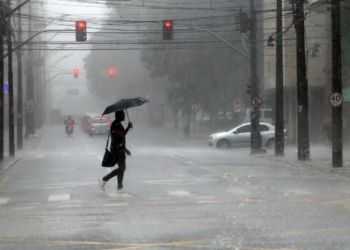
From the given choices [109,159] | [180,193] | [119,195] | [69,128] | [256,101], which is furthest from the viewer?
[69,128]

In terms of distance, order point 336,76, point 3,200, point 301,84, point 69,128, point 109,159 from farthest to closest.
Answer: point 69,128 < point 301,84 < point 336,76 < point 109,159 < point 3,200

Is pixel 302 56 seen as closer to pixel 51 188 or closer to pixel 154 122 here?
pixel 51 188

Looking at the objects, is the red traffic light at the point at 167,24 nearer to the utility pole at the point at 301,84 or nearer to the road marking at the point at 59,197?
the utility pole at the point at 301,84

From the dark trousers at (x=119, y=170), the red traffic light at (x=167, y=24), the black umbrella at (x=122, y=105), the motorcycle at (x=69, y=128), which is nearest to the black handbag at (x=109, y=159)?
the dark trousers at (x=119, y=170)

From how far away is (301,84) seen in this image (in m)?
29.3

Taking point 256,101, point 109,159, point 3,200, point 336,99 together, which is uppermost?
point 256,101

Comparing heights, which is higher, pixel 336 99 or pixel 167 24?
pixel 167 24

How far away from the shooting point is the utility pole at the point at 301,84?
28.8m

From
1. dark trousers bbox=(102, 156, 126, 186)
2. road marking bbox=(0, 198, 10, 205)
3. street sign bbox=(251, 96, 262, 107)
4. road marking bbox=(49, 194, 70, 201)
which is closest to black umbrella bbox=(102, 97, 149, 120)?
dark trousers bbox=(102, 156, 126, 186)

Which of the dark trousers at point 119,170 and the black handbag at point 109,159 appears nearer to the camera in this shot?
the black handbag at point 109,159

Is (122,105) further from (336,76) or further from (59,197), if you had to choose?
(336,76)

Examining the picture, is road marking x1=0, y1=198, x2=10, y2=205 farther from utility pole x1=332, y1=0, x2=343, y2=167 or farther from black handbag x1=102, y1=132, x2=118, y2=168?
utility pole x1=332, y1=0, x2=343, y2=167

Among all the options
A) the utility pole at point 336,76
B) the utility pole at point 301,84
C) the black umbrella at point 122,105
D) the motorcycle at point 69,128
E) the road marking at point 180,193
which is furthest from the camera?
the motorcycle at point 69,128

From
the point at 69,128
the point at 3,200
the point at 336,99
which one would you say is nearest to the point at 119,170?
the point at 3,200
